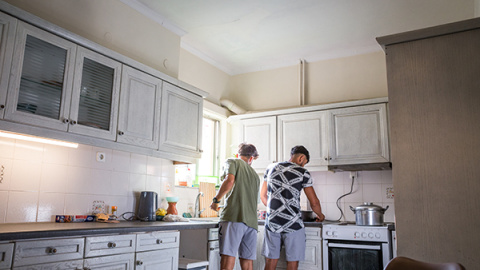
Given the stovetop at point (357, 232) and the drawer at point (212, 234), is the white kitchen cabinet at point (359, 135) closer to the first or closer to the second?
the stovetop at point (357, 232)

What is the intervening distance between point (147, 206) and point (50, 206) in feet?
2.71

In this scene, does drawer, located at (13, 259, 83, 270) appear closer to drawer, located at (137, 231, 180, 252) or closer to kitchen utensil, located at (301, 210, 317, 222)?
drawer, located at (137, 231, 180, 252)

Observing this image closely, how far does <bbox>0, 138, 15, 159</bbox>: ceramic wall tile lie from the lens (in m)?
2.67

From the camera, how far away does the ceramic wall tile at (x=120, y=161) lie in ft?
11.2

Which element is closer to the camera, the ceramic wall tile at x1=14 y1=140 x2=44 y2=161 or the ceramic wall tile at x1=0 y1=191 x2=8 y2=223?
the ceramic wall tile at x1=0 y1=191 x2=8 y2=223

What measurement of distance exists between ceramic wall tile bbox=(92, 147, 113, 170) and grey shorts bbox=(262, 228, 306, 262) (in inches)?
61.4

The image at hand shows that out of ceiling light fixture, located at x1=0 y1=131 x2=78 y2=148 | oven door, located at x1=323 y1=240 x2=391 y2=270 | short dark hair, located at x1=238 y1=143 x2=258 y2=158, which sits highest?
short dark hair, located at x1=238 y1=143 x2=258 y2=158

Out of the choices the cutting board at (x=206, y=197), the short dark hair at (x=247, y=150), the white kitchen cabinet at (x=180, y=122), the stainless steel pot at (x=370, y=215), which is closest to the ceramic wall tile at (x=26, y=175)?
the white kitchen cabinet at (x=180, y=122)

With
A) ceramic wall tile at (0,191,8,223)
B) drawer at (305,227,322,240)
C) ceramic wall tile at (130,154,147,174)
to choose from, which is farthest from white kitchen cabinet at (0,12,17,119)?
drawer at (305,227,322,240)

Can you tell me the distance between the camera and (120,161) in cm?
348

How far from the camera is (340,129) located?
4383 millimetres

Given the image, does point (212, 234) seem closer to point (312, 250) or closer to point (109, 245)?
point (312, 250)

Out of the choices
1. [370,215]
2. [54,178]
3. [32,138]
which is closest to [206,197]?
[370,215]

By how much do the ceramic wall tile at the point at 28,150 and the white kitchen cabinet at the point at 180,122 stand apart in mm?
991
